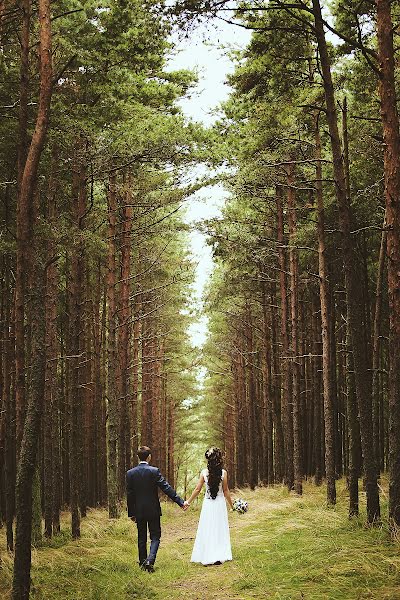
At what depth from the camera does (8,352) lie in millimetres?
14695

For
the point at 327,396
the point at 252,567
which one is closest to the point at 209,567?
the point at 252,567

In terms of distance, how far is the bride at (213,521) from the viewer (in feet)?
29.2

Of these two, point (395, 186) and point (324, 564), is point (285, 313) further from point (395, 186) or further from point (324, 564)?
point (324, 564)

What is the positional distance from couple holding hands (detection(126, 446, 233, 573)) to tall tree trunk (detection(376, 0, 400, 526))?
2618 mm

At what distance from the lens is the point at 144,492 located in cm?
905

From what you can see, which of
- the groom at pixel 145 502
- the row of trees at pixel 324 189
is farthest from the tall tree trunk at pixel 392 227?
the groom at pixel 145 502

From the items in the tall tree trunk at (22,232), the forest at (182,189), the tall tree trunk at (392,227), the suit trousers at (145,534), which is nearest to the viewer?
the forest at (182,189)

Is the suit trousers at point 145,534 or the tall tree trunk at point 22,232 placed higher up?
the tall tree trunk at point 22,232

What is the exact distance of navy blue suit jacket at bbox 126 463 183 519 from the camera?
8.98 m

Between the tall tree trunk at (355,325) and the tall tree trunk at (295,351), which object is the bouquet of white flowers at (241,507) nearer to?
the tall tree trunk at (295,351)

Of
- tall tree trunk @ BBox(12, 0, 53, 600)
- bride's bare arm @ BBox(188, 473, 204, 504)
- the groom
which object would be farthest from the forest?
bride's bare arm @ BBox(188, 473, 204, 504)

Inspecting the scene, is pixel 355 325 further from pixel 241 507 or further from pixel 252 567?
pixel 241 507

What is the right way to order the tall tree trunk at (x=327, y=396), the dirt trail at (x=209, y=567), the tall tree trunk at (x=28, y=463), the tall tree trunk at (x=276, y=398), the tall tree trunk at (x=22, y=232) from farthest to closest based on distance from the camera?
the tall tree trunk at (x=276, y=398)
the tall tree trunk at (x=327, y=396)
the tall tree trunk at (x=22, y=232)
the dirt trail at (x=209, y=567)
the tall tree trunk at (x=28, y=463)

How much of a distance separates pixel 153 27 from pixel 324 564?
27.4 ft
